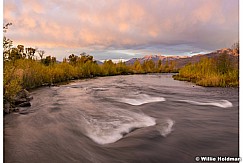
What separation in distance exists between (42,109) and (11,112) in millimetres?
1379

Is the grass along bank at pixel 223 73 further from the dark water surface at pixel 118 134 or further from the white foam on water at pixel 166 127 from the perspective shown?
the white foam on water at pixel 166 127

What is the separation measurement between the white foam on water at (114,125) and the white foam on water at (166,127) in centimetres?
38

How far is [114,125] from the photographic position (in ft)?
23.2

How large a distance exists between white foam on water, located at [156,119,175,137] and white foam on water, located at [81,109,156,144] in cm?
38

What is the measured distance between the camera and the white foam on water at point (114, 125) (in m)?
6.03

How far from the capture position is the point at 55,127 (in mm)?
6934

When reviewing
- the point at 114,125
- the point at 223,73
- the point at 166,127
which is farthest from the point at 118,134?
the point at 223,73

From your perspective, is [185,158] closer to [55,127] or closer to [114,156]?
[114,156]

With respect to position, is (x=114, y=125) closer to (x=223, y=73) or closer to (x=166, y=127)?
(x=166, y=127)

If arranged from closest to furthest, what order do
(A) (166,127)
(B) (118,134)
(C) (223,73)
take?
(B) (118,134), (A) (166,127), (C) (223,73)

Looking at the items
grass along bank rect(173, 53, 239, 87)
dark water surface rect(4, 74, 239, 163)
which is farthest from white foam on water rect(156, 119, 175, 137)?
grass along bank rect(173, 53, 239, 87)

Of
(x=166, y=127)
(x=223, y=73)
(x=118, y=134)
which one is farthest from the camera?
(x=223, y=73)

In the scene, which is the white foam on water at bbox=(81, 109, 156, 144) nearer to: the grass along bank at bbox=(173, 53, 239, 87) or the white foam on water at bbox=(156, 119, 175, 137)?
the white foam on water at bbox=(156, 119, 175, 137)

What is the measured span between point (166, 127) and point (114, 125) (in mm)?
1823
